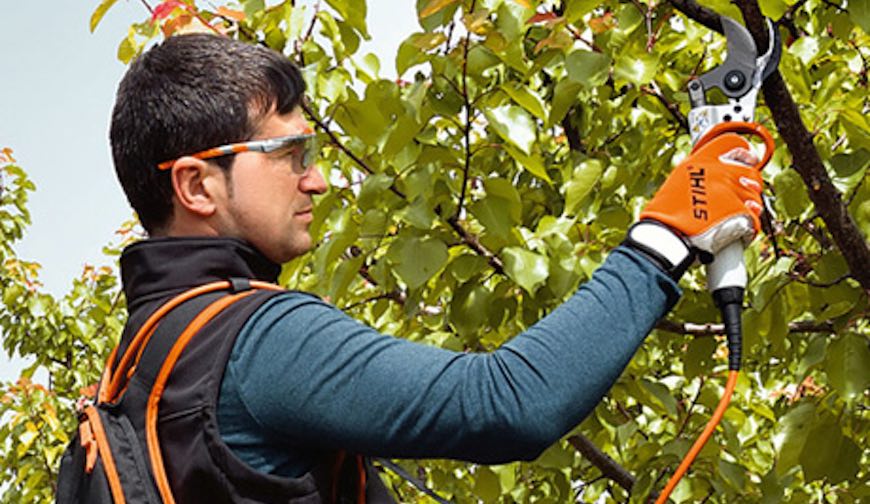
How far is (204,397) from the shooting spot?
1413mm

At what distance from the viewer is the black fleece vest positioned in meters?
1.41

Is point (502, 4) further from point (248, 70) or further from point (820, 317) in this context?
point (820, 317)

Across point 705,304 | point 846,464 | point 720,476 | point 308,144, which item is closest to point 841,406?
point 846,464

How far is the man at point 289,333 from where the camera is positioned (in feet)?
4.39

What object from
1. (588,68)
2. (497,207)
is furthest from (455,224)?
(588,68)

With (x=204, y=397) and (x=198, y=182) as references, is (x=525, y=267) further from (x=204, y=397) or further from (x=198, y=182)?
(x=204, y=397)

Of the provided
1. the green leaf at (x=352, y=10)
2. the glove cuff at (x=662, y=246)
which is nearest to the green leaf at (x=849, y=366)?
the glove cuff at (x=662, y=246)

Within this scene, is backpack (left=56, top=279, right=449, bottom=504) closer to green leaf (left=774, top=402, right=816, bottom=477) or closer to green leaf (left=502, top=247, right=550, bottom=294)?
green leaf (left=502, top=247, right=550, bottom=294)

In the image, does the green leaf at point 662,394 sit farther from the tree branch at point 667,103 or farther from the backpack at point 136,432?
the backpack at point 136,432

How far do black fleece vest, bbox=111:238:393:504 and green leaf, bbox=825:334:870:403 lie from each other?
42.6 inches

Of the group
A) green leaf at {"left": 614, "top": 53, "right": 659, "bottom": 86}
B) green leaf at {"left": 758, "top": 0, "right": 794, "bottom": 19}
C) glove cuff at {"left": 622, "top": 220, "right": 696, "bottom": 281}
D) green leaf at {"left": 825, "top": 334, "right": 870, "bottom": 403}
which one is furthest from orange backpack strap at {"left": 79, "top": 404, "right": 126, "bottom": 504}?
green leaf at {"left": 825, "top": 334, "right": 870, "bottom": 403}

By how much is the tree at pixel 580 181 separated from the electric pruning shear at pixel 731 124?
135 mm

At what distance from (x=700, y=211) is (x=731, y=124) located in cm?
20

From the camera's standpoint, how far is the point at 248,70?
166cm
